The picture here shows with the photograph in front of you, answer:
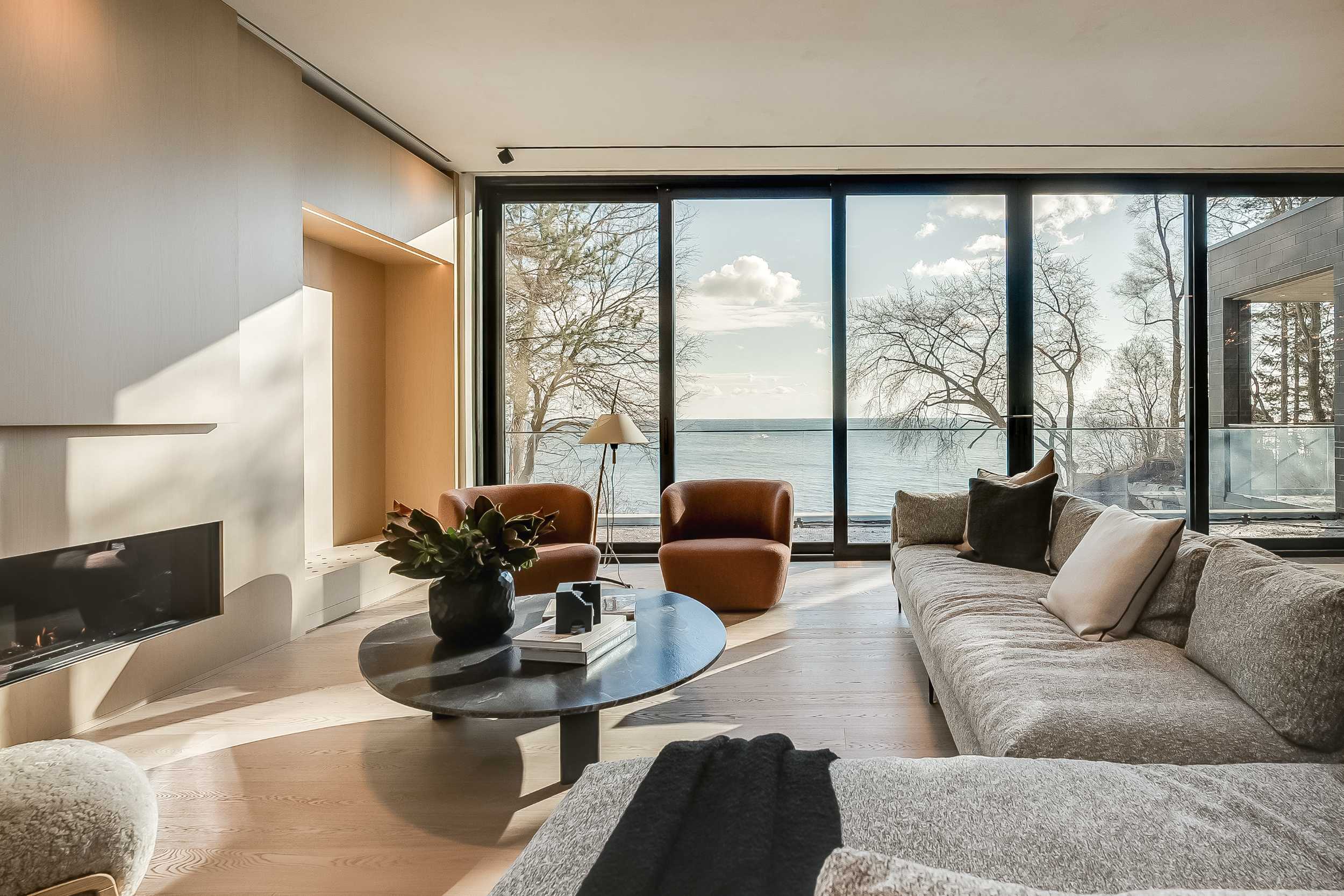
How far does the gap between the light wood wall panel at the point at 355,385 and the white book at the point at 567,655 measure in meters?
2.95

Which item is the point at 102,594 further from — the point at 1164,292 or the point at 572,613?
the point at 1164,292

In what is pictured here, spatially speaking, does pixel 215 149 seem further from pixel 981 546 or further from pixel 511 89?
pixel 981 546

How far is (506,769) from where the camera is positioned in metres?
2.19

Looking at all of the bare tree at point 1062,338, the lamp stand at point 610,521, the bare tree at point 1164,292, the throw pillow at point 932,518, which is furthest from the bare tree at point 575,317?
the bare tree at point 1164,292

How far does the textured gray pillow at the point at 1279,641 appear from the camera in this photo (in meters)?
1.42

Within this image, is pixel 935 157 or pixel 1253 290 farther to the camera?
pixel 1253 290

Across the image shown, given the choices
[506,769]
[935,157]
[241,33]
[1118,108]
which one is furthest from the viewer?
[935,157]

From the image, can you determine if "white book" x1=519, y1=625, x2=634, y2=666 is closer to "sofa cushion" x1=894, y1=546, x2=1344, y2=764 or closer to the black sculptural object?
the black sculptural object

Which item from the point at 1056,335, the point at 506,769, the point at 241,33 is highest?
the point at 241,33

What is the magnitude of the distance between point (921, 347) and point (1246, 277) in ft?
8.04

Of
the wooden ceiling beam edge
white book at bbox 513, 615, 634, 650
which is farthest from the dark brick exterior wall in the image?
the wooden ceiling beam edge

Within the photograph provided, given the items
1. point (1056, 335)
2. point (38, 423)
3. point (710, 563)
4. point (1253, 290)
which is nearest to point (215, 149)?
point (38, 423)

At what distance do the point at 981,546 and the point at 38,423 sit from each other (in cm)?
373

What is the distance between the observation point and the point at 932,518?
3.67m
